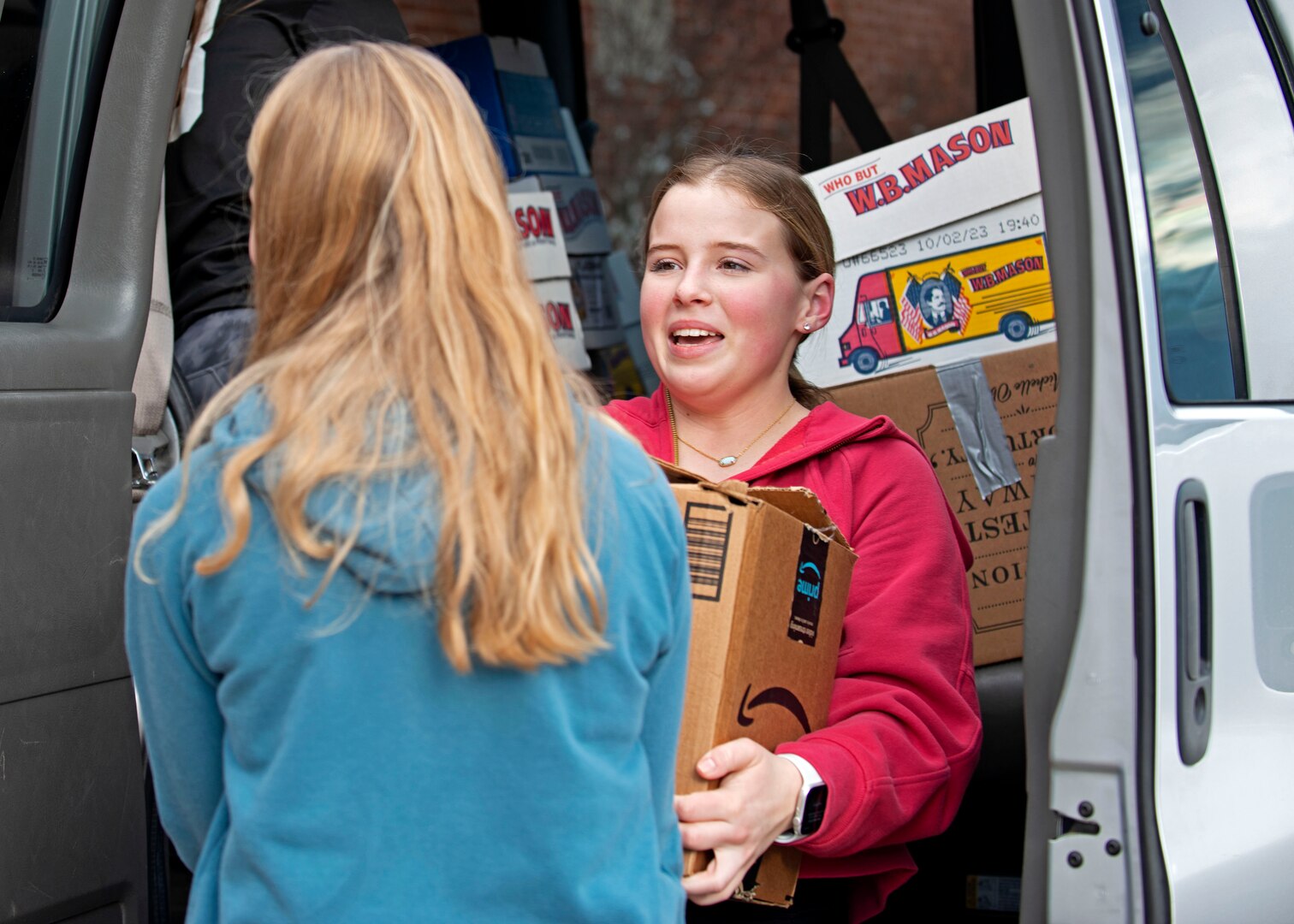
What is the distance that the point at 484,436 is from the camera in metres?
1.14

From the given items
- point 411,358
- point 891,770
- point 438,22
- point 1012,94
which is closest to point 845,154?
point 438,22

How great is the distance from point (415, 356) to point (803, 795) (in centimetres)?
79

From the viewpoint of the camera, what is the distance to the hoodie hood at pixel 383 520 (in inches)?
43.8

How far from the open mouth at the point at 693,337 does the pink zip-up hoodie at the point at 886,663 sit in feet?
0.64

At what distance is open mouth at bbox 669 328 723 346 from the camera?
2123mm

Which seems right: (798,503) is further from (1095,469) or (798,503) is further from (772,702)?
(1095,469)

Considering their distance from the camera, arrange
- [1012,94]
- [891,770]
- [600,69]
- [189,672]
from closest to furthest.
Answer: [189,672]
[891,770]
[1012,94]
[600,69]

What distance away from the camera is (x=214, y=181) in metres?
2.43

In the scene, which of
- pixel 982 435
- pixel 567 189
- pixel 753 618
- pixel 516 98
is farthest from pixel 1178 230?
pixel 516 98

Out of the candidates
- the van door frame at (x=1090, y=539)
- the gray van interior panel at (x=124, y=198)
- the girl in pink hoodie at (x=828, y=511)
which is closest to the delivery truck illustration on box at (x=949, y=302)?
the girl in pink hoodie at (x=828, y=511)

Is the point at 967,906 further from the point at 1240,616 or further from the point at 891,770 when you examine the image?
the point at 1240,616

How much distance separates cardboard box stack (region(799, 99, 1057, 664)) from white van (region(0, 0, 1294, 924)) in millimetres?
894

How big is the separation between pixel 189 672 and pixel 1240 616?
1.20 m

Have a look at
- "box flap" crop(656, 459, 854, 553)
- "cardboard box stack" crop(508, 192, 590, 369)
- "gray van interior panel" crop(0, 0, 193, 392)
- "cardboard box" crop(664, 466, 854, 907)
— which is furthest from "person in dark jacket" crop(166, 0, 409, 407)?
"cardboard box stack" crop(508, 192, 590, 369)
